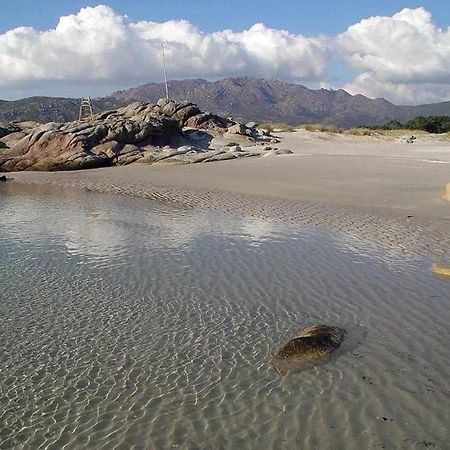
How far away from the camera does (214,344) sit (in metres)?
6.65

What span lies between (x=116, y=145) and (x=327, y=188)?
14.1 m

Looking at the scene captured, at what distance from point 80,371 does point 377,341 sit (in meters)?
3.48

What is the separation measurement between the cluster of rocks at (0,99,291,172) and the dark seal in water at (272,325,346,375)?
70.7 ft

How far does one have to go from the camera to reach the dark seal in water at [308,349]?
235 inches

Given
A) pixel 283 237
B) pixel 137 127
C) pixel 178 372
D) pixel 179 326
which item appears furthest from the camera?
pixel 137 127

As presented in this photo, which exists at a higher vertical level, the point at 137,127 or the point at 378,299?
the point at 137,127

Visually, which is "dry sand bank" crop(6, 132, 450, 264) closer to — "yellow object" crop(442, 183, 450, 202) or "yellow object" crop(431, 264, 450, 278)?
"yellow object" crop(442, 183, 450, 202)

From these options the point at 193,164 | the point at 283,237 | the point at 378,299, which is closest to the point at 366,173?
the point at 193,164

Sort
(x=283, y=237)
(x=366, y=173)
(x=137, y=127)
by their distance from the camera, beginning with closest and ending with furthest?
(x=283, y=237), (x=366, y=173), (x=137, y=127)

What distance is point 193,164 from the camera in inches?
1062

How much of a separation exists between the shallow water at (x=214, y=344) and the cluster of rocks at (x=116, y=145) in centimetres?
1641

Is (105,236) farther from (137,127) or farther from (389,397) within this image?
(137,127)

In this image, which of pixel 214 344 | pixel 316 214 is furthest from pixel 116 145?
pixel 214 344

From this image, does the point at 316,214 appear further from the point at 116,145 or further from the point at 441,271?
the point at 116,145
